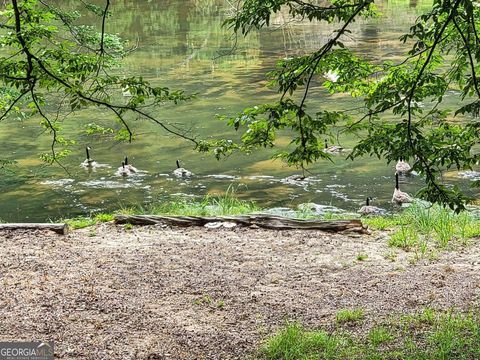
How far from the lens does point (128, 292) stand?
258 inches

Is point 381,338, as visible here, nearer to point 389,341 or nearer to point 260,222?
point 389,341

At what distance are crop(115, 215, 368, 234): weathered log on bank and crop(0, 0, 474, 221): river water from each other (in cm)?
218

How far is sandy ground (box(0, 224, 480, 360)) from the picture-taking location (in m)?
5.54

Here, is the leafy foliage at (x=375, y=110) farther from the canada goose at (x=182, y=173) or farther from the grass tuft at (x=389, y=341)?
the canada goose at (x=182, y=173)

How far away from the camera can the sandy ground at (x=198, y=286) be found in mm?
5539

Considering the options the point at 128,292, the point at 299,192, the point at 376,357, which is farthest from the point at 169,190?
the point at 376,357

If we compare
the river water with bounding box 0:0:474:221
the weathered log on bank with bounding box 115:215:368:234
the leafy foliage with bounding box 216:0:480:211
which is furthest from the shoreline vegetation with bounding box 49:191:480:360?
the weathered log on bank with bounding box 115:215:368:234

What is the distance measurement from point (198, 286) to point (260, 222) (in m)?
2.37

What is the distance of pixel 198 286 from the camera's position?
21.9ft

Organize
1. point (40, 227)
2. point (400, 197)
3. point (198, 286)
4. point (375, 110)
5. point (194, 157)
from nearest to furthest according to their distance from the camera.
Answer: point (375, 110), point (198, 286), point (40, 227), point (400, 197), point (194, 157)

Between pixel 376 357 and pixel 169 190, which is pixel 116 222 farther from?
pixel 376 357

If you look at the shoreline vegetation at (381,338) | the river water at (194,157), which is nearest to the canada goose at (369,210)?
the river water at (194,157)

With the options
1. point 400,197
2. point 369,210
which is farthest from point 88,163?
point 400,197

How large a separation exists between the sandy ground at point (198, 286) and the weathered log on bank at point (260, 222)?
8.5 inches
